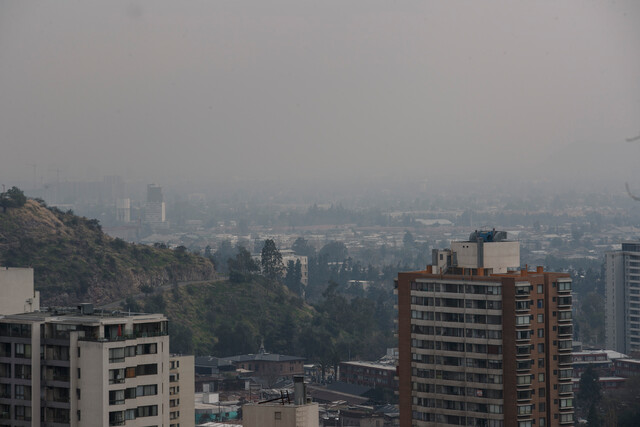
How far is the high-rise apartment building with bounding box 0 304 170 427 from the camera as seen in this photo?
20188mm

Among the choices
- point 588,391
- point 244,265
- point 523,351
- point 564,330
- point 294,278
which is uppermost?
point 564,330

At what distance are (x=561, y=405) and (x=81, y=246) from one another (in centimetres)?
4749

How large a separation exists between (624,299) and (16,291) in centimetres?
4830

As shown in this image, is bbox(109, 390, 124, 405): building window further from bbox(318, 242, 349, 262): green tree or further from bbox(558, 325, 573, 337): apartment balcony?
bbox(318, 242, 349, 262): green tree

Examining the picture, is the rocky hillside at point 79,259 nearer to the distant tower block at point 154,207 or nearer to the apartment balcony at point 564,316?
the apartment balcony at point 564,316

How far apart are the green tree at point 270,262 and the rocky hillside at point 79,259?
3.97 meters

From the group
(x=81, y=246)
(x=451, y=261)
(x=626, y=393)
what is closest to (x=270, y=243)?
(x=81, y=246)

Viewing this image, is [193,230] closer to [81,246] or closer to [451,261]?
[81,246]

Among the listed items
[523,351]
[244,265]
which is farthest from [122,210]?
[523,351]

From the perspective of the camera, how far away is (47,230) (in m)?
70.2

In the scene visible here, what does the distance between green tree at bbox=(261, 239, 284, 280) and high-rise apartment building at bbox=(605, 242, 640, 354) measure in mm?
21295

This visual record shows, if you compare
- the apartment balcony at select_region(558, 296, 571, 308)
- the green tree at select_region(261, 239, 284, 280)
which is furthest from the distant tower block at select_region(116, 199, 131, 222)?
the apartment balcony at select_region(558, 296, 571, 308)

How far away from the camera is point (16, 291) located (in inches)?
965

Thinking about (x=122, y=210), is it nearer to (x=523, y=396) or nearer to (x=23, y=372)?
(x=523, y=396)
